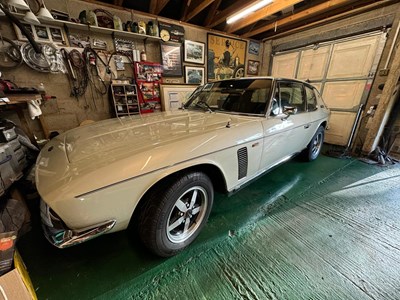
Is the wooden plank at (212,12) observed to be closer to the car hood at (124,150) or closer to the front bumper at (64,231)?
the car hood at (124,150)

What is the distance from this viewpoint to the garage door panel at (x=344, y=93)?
3834 mm

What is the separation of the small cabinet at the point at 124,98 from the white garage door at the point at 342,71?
4552 millimetres

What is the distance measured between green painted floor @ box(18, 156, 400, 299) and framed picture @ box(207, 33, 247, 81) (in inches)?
165

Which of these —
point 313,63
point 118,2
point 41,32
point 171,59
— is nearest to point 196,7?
point 171,59

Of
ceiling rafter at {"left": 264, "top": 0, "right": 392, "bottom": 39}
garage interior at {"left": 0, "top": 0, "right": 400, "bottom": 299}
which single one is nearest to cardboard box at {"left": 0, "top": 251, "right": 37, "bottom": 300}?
garage interior at {"left": 0, "top": 0, "right": 400, "bottom": 299}

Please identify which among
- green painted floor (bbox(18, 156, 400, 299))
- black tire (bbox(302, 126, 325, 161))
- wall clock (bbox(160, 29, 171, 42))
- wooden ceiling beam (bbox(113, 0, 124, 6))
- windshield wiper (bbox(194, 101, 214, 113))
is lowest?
green painted floor (bbox(18, 156, 400, 299))

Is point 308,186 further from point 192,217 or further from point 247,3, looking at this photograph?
point 247,3

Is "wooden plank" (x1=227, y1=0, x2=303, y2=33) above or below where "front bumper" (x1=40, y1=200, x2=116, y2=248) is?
above

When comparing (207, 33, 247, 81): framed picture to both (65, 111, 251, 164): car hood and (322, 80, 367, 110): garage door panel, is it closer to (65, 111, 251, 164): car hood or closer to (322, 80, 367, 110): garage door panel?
(322, 80, 367, 110): garage door panel

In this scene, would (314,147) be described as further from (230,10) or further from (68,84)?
(68,84)

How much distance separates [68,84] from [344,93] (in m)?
6.17

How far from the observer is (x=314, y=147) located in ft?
10.4

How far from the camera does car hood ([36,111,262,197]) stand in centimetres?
93

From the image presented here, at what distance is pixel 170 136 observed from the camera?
1315mm
